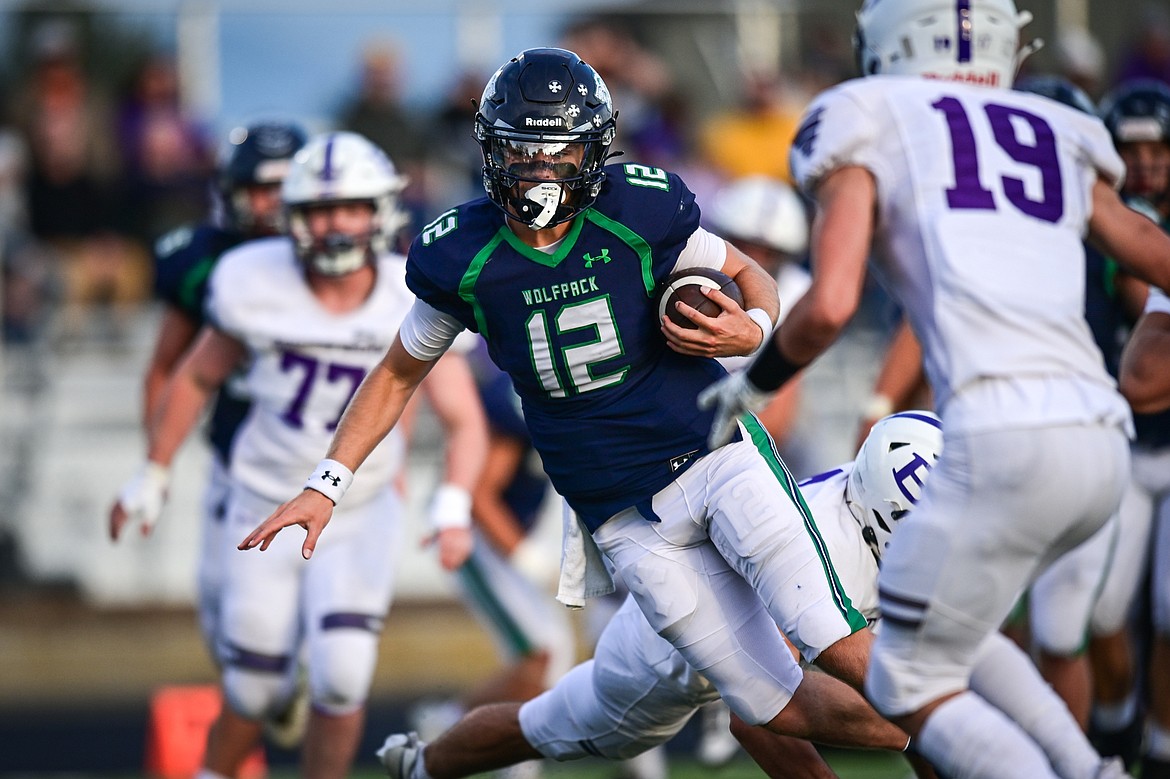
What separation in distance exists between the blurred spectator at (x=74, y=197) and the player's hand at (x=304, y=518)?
7001 mm

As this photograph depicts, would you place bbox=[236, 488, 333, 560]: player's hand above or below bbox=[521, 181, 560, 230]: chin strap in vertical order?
below

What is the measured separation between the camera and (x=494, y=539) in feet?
21.8

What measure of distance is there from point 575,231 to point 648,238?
0.18 metres

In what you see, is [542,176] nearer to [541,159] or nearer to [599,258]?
[541,159]

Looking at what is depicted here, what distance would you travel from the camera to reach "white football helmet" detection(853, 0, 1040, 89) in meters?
3.74

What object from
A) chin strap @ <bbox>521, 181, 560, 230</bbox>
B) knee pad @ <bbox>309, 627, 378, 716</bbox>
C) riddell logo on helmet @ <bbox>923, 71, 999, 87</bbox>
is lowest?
knee pad @ <bbox>309, 627, 378, 716</bbox>

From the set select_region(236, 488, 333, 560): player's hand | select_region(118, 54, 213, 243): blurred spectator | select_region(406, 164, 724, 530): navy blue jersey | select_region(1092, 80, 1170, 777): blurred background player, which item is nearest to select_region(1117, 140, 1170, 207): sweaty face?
select_region(1092, 80, 1170, 777): blurred background player

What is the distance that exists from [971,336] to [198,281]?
339 centimetres

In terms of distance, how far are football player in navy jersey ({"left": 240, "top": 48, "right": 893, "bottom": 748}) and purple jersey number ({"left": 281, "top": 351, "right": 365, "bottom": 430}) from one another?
138cm

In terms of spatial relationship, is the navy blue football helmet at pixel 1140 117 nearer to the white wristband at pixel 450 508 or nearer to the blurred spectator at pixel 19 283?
the white wristband at pixel 450 508

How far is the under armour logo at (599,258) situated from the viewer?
3846mm

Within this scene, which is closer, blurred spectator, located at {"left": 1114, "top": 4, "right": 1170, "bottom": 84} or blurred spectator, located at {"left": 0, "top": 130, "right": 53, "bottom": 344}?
blurred spectator, located at {"left": 0, "top": 130, "right": 53, "bottom": 344}

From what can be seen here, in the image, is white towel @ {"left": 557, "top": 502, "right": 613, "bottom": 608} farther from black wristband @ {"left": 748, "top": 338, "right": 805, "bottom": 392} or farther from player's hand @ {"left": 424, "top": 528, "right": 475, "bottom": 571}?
player's hand @ {"left": 424, "top": 528, "right": 475, "bottom": 571}

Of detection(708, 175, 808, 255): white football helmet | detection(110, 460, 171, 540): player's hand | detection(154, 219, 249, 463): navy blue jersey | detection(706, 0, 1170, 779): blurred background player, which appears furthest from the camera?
detection(708, 175, 808, 255): white football helmet
